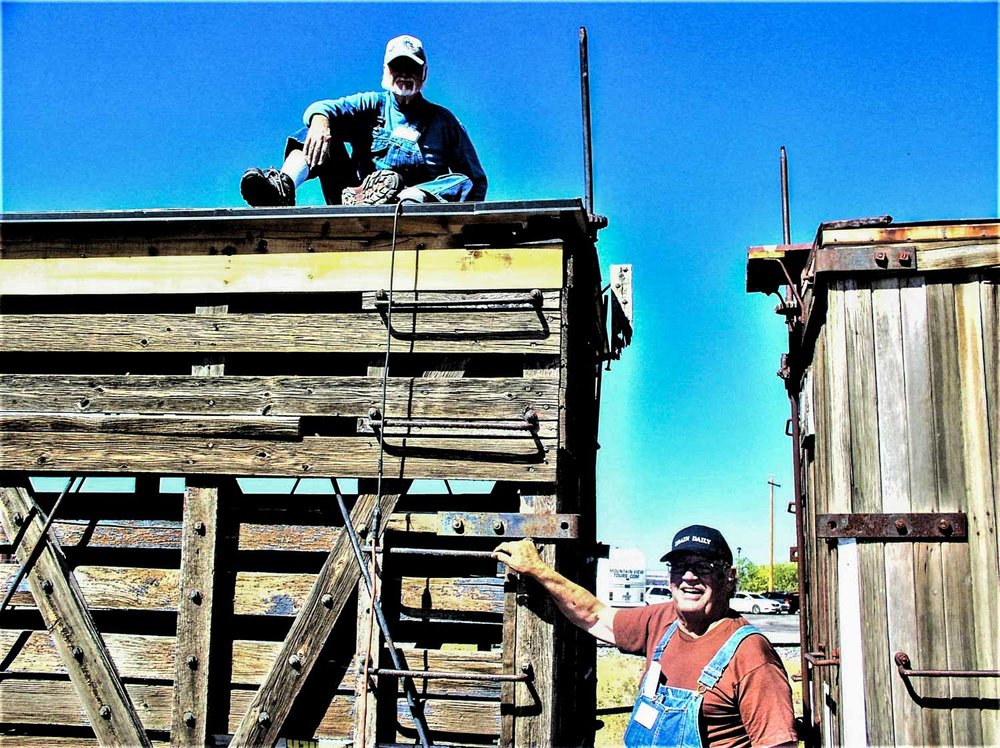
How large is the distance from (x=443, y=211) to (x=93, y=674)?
369 centimetres

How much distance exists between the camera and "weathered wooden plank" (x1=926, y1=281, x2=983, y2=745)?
17.7 feet

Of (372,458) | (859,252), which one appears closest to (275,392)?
(372,458)

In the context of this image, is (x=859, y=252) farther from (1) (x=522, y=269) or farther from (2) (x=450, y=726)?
(2) (x=450, y=726)

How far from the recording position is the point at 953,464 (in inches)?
220

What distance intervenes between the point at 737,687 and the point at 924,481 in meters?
1.73

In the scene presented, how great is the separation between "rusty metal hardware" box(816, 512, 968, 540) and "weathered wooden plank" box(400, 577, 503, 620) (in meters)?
1.99

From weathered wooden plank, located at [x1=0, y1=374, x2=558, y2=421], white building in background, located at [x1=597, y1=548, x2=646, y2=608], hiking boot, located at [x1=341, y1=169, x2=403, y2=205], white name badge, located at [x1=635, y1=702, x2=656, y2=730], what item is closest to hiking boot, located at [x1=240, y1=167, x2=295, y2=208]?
hiking boot, located at [x1=341, y1=169, x2=403, y2=205]

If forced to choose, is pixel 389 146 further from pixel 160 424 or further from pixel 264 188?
pixel 160 424

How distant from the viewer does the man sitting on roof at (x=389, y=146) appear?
7195 mm

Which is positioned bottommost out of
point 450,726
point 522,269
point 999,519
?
point 450,726

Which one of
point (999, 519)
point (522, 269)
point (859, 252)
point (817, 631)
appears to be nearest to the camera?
point (999, 519)

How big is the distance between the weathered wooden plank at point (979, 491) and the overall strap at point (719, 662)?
1.48 meters

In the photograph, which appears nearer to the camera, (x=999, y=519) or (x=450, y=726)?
(x=999, y=519)

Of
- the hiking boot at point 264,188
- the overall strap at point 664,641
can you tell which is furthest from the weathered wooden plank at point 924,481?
the hiking boot at point 264,188
